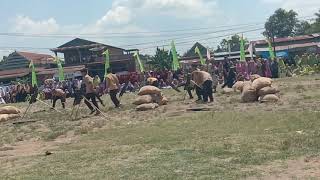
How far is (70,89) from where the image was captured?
35781mm

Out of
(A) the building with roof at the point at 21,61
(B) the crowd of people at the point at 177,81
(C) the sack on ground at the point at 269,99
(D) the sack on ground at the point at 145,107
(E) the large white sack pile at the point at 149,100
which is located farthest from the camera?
(A) the building with roof at the point at 21,61

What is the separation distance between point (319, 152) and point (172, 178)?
2549 mm

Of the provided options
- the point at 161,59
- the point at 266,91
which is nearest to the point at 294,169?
the point at 266,91

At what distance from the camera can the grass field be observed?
27.0 feet

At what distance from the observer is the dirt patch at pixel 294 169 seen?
739 centimetres

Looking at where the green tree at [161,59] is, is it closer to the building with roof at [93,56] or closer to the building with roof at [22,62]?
the building with roof at [93,56]

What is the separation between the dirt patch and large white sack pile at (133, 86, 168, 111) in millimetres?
10645

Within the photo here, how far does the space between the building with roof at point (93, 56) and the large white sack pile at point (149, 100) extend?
37439mm

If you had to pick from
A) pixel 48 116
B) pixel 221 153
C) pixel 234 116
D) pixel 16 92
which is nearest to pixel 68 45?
pixel 16 92

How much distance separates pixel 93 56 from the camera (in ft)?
202

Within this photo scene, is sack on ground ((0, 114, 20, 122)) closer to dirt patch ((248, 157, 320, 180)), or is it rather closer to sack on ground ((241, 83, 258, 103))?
sack on ground ((241, 83, 258, 103))

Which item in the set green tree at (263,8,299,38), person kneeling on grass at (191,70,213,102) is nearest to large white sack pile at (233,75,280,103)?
person kneeling on grass at (191,70,213,102)

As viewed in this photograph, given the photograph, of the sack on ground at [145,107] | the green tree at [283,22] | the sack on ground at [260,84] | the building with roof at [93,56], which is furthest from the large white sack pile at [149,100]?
the green tree at [283,22]

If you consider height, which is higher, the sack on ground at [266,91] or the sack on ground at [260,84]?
the sack on ground at [260,84]
